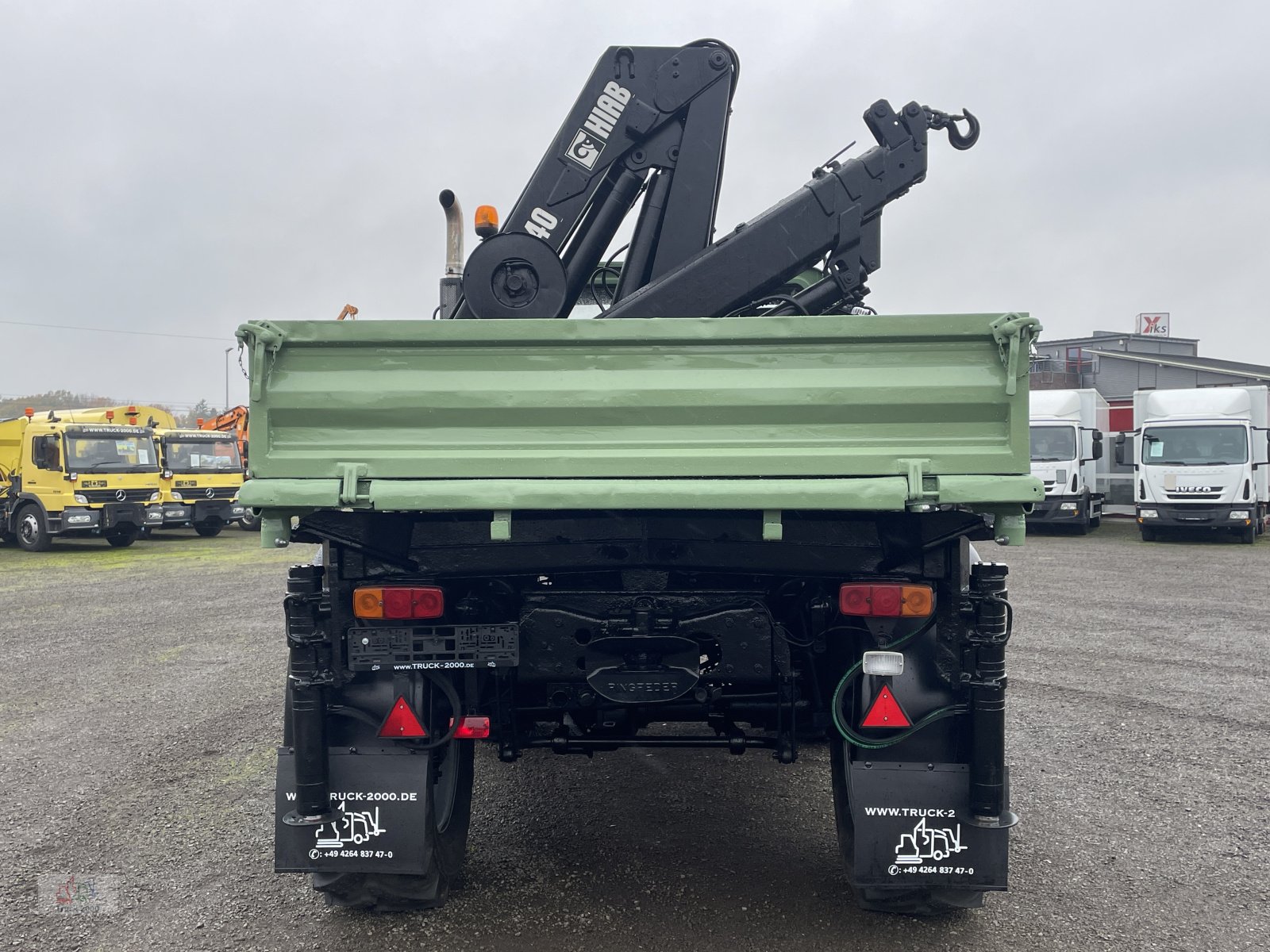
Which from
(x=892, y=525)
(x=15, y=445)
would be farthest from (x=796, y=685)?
(x=15, y=445)

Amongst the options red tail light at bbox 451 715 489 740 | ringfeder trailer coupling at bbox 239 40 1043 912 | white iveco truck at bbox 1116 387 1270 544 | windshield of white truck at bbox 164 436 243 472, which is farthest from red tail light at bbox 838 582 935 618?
windshield of white truck at bbox 164 436 243 472

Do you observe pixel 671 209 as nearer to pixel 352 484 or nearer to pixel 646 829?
pixel 352 484

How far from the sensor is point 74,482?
18297 mm

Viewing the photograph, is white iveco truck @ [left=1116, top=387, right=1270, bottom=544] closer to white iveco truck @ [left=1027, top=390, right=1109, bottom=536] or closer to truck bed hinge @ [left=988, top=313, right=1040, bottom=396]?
white iveco truck @ [left=1027, top=390, right=1109, bottom=536]

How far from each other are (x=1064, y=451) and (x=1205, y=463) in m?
2.42

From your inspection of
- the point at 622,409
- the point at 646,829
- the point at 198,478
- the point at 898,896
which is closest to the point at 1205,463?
the point at 646,829

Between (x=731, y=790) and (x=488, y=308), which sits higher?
(x=488, y=308)

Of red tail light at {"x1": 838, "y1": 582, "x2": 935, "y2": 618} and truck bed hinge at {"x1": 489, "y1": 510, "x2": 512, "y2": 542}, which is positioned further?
red tail light at {"x1": 838, "y1": 582, "x2": 935, "y2": 618}

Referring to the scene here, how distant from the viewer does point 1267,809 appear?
4.56 metres

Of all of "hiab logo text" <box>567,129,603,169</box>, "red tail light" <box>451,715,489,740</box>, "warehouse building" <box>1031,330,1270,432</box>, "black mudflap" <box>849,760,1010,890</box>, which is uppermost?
"warehouse building" <box>1031,330,1270,432</box>

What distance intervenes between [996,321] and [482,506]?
1688 mm

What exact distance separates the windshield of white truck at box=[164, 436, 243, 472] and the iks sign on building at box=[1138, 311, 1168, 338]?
43.7 m

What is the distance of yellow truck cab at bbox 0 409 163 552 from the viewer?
723 inches

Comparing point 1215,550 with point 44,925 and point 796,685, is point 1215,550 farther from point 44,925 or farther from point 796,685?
point 44,925
